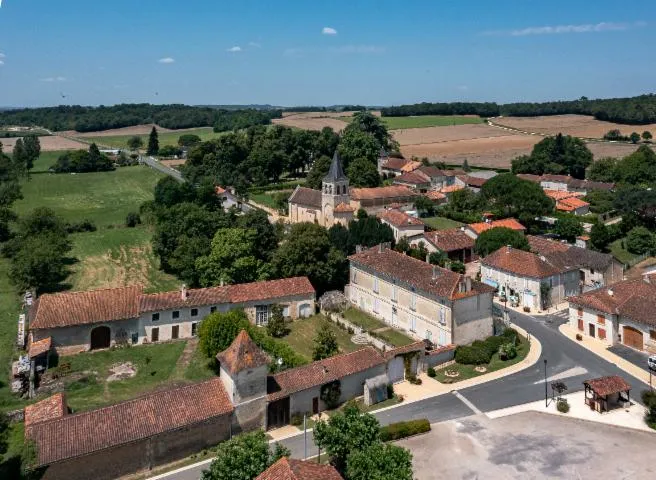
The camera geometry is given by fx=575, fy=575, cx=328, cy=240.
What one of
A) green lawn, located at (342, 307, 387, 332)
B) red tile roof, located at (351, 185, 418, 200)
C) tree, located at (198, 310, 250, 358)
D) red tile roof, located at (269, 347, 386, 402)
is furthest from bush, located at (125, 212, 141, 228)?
red tile roof, located at (269, 347, 386, 402)

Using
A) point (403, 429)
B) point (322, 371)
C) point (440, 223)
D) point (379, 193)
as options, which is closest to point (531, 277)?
point (322, 371)

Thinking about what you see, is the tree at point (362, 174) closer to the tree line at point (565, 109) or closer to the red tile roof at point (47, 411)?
the red tile roof at point (47, 411)

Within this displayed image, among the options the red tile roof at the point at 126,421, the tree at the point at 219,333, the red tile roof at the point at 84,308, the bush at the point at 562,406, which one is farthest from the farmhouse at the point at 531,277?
the red tile roof at the point at 84,308

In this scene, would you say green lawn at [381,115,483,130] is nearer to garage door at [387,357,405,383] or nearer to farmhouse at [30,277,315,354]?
farmhouse at [30,277,315,354]

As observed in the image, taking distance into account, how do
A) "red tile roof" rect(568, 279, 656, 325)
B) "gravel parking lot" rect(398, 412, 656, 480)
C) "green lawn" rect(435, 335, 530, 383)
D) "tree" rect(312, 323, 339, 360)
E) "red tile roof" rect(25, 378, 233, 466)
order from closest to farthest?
"red tile roof" rect(25, 378, 233, 466), "gravel parking lot" rect(398, 412, 656, 480), "green lawn" rect(435, 335, 530, 383), "tree" rect(312, 323, 339, 360), "red tile roof" rect(568, 279, 656, 325)

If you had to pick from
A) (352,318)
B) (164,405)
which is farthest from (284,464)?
(352,318)
